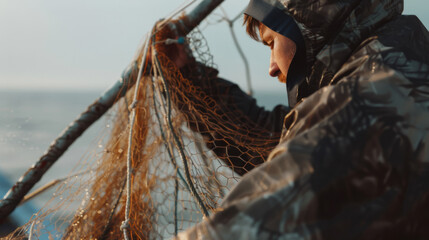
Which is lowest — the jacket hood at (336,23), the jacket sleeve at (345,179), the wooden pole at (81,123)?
the jacket sleeve at (345,179)

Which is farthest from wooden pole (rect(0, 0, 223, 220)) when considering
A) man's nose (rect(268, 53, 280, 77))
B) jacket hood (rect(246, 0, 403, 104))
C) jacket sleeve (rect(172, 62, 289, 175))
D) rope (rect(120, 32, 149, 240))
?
jacket hood (rect(246, 0, 403, 104))

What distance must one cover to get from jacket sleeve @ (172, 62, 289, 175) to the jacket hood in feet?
2.89

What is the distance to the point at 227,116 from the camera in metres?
2.13

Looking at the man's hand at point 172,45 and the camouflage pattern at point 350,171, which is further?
the man's hand at point 172,45

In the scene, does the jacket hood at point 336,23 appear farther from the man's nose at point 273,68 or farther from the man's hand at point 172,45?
the man's hand at point 172,45

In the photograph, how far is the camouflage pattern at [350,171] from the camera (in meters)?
0.58

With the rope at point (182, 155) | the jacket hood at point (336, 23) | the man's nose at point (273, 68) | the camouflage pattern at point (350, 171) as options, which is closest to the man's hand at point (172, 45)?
the rope at point (182, 155)

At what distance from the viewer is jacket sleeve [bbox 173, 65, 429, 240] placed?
0.58 meters

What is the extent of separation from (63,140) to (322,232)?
5.40ft

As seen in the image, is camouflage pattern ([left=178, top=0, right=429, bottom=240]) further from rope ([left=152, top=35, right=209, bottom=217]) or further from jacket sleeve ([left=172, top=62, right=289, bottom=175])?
jacket sleeve ([left=172, top=62, right=289, bottom=175])

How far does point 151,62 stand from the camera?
5.83ft

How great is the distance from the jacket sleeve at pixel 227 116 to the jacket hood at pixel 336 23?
0.88 m

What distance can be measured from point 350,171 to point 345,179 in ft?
0.05

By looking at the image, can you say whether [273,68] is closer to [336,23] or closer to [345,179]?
[336,23]
